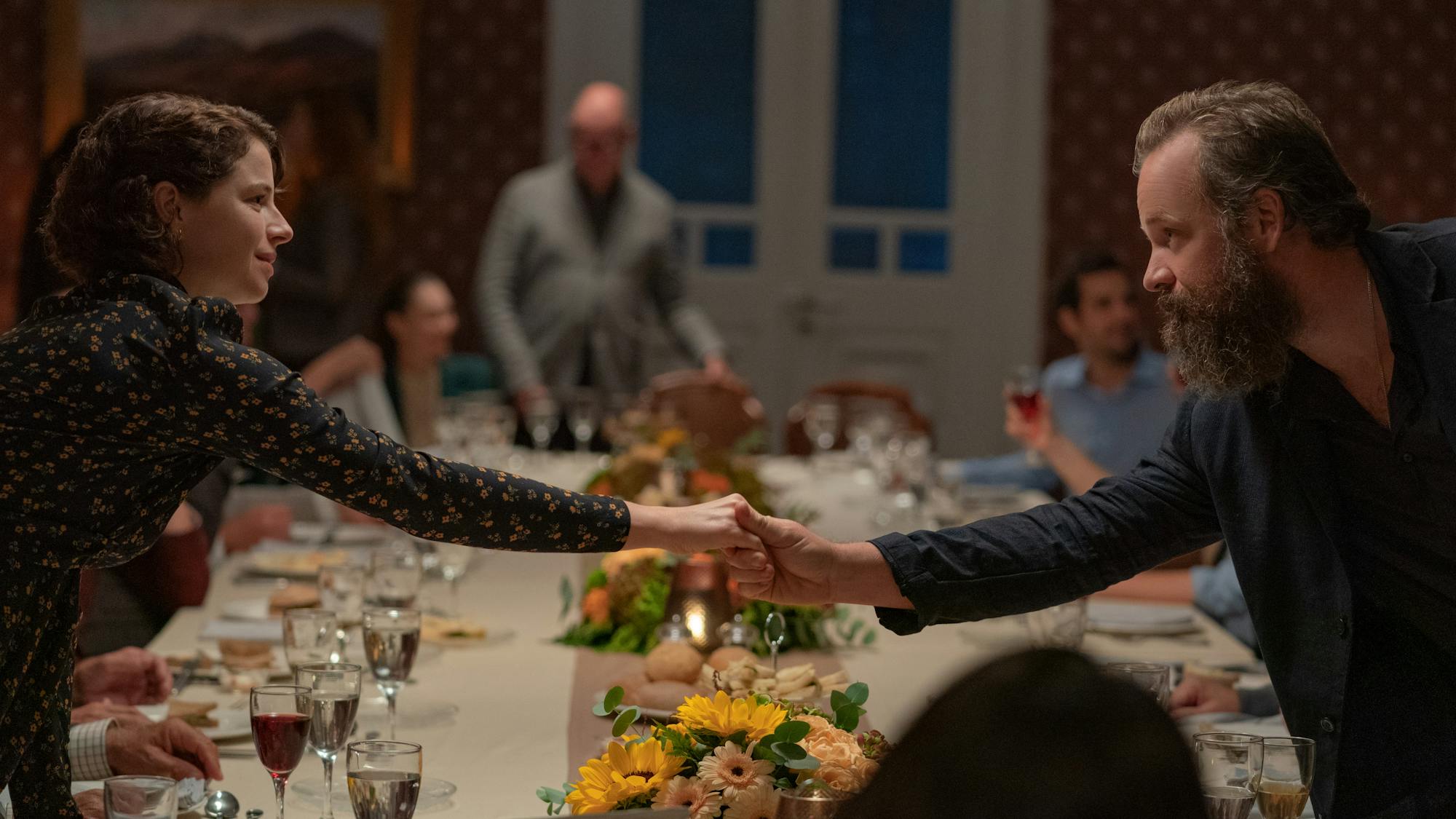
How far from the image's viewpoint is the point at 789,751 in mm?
1300

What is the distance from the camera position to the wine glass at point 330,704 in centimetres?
148

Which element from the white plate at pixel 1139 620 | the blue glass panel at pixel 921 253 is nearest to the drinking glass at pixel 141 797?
the white plate at pixel 1139 620

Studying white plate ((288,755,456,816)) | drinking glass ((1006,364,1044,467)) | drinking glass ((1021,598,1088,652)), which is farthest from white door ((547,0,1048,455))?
white plate ((288,755,456,816))

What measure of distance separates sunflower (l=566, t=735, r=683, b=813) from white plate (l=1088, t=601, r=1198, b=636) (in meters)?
1.35

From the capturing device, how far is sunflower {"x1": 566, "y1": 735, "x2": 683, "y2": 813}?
133 cm

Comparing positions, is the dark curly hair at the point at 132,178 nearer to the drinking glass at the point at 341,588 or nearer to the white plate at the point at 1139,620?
the drinking glass at the point at 341,588

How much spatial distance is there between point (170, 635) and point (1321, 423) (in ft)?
5.71

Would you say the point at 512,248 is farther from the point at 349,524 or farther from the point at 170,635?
the point at 170,635

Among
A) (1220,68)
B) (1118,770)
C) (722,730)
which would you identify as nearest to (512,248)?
(1220,68)

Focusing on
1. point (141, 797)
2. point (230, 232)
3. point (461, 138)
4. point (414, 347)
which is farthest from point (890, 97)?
point (141, 797)

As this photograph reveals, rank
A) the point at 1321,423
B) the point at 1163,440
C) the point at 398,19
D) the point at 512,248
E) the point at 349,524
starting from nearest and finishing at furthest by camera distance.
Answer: the point at 1321,423
the point at 1163,440
the point at 349,524
the point at 512,248
the point at 398,19

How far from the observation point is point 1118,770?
702 millimetres

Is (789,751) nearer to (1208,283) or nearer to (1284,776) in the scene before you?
(1284,776)

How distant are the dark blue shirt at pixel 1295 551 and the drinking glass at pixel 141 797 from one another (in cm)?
88
